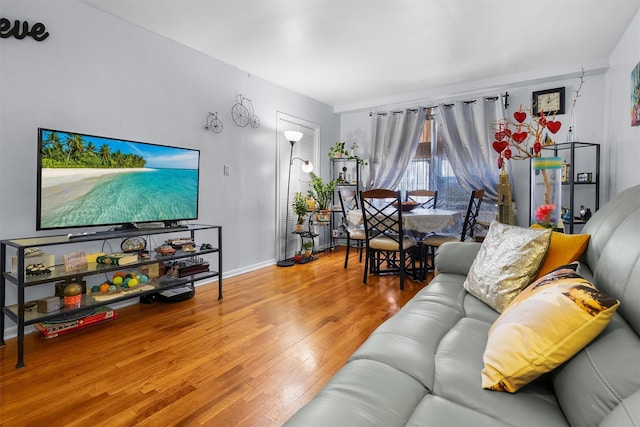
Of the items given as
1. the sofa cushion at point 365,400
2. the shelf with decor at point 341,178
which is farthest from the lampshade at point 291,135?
the sofa cushion at point 365,400

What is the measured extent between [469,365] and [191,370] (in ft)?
4.90

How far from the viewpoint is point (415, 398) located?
0.91m

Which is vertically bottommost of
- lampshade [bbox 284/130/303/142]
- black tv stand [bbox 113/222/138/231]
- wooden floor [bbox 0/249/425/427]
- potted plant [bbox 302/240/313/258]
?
wooden floor [bbox 0/249/425/427]

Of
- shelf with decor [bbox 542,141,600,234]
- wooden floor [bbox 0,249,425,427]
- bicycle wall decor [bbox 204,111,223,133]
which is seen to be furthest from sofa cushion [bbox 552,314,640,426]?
bicycle wall decor [bbox 204,111,223,133]

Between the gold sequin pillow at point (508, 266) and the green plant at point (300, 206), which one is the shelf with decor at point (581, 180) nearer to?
the gold sequin pillow at point (508, 266)

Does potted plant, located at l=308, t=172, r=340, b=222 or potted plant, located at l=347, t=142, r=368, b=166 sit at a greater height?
potted plant, located at l=347, t=142, r=368, b=166

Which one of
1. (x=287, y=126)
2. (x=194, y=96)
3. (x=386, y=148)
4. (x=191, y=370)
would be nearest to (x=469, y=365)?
(x=191, y=370)

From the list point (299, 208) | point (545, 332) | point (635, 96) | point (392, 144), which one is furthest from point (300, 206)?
point (545, 332)

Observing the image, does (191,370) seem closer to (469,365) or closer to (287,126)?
(469,365)

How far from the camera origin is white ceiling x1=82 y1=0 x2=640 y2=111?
103 inches

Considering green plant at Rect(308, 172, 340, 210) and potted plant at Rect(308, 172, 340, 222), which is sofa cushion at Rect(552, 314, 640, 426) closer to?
potted plant at Rect(308, 172, 340, 222)

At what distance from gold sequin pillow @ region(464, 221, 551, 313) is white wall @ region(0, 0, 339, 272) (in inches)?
110

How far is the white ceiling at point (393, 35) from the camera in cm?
262

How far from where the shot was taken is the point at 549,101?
162 inches
